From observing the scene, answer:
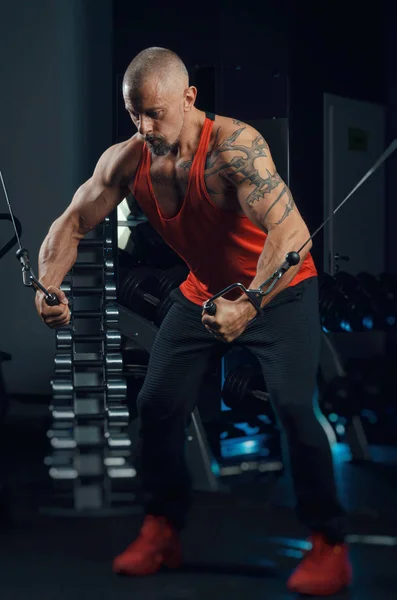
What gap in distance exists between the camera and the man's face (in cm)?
212

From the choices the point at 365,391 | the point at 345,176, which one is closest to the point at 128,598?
the point at 365,391

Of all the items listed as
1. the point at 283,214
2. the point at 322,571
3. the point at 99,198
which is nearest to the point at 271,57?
the point at 99,198

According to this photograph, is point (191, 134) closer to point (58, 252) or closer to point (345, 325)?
point (58, 252)

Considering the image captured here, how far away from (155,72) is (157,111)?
0.09 metres

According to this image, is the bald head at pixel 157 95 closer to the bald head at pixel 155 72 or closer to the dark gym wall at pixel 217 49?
the bald head at pixel 155 72

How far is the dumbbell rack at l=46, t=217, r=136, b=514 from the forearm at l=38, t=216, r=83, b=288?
708mm

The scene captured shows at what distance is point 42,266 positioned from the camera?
2.36m

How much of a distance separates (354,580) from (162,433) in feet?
2.05

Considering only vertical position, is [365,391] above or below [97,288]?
below

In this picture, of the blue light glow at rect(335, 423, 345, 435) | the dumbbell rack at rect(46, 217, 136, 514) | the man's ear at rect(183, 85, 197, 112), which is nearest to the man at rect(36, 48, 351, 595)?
the man's ear at rect(183, 85, 197, 112)

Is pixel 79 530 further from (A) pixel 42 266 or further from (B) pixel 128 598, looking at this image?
(A) pixel 42 266

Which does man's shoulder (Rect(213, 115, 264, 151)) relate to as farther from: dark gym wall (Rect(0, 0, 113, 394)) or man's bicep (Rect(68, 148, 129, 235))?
dark gym wall (Rect(0, 0, 113, 394))

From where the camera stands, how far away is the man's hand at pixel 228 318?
1944 millimetres

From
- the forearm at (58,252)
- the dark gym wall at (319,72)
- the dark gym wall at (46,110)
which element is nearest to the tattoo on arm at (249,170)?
the forearm at (58,252)
